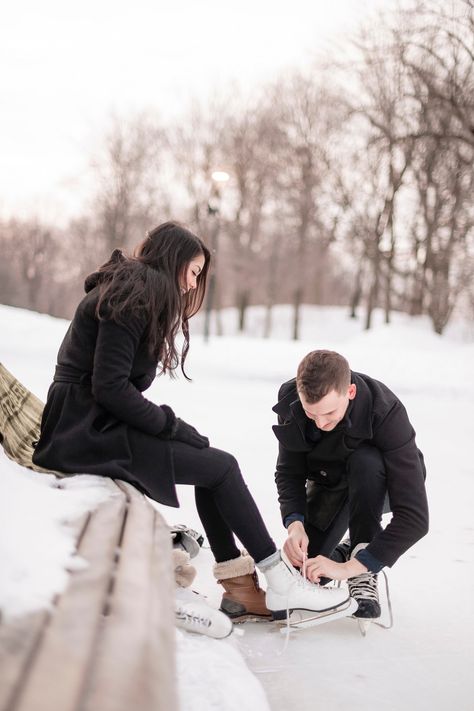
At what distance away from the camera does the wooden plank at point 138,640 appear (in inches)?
30.5

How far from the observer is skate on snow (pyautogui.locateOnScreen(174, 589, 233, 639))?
6.41ft

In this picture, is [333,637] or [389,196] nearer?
[333,637]

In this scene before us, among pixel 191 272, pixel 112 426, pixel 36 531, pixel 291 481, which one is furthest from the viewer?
pixel 291 481

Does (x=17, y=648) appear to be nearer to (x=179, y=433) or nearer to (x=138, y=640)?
(x=138, y=640)

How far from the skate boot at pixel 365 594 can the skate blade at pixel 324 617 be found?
0.15 ft

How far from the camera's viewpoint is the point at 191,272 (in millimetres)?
2275

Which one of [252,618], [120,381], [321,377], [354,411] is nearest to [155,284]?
Answer: [120,381]

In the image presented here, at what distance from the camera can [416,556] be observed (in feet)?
9.72

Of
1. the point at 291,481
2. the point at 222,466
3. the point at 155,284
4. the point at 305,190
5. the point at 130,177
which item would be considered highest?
the point at 130,177

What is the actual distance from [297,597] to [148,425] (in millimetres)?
748

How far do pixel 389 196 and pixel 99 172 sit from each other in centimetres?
1183

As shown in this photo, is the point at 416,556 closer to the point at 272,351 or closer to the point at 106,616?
the point at 106,616

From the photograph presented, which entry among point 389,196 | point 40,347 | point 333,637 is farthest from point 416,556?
point 389,196

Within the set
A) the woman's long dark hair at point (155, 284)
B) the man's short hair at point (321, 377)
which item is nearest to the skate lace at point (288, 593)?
the man's short hair at point (321, 377)
